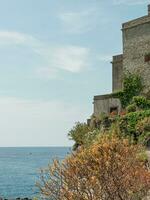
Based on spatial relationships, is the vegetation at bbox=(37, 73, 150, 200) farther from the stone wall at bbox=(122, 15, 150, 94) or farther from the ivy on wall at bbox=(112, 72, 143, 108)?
the stone wall at bbox=(122, 15, 150, 94)

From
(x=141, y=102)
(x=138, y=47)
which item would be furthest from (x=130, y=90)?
(x=138, y=47)

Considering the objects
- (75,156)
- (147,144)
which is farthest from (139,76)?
(75,156)

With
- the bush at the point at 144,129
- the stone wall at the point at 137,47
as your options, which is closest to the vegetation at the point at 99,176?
the bush at the point at 144,129

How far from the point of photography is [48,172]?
16344 millimetres

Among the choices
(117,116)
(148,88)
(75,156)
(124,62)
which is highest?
(124,62)

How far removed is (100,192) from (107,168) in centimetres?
79

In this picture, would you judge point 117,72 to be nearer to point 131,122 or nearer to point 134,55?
point 134,55

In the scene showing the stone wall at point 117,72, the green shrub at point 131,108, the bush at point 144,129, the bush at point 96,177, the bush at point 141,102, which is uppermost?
the stone wall at point 117,72

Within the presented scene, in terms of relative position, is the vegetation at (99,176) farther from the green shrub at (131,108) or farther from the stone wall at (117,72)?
the stone wall at (117,72)

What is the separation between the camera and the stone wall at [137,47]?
42938mm

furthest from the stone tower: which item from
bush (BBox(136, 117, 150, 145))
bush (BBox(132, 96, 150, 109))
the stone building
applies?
bush (BBox(136, 117, 150, 145))

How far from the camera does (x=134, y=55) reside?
145ft

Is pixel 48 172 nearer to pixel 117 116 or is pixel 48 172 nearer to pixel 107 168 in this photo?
pixel 107 168

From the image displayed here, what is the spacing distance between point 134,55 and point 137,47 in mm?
774
